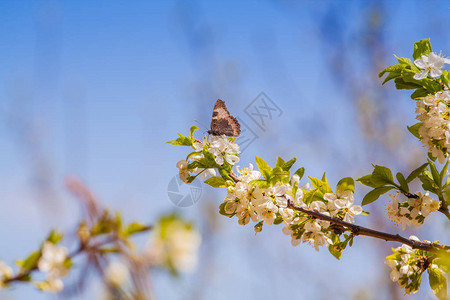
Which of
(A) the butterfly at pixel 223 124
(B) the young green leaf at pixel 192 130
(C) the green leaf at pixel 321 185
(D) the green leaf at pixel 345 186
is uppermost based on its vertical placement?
(A) the butterfly at pixel 223 124

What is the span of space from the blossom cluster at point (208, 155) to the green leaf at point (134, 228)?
316mm

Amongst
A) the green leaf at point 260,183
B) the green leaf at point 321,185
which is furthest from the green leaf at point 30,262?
the green leaf at point 321,185

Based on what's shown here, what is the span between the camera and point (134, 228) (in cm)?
117

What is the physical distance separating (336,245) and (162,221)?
54 cm

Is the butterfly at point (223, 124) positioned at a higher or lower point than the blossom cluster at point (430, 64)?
higher

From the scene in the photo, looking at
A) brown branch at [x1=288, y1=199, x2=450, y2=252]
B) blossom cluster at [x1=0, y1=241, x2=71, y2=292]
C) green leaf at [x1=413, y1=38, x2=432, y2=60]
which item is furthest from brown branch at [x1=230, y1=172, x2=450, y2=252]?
blossom cluster at [x1=0, y1=241, x2=71, y2=292]

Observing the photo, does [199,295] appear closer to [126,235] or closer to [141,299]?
[126,235]

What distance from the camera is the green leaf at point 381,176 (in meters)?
0.96

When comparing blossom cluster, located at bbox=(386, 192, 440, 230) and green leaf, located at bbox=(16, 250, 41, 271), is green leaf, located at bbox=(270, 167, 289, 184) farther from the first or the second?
green leaf, located at bbox=(16, 250, 41, 271)

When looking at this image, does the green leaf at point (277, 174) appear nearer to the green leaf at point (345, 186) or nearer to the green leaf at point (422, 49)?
the green leaf at point (345, 186)

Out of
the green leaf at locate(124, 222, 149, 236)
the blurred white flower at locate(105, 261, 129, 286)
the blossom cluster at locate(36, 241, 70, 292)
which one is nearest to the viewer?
the blurred white flower at locate(105, 261, 129, 286)

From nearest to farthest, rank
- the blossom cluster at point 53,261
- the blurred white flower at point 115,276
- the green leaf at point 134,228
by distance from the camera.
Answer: the blurred white flower at point 115,276 → the green leaf at point 134,228 → the blossom cluster at point 53,261

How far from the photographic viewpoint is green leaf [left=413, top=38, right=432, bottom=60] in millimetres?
977

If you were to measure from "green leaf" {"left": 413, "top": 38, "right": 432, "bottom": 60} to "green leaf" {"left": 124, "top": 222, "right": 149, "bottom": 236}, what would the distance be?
33.7 inches
